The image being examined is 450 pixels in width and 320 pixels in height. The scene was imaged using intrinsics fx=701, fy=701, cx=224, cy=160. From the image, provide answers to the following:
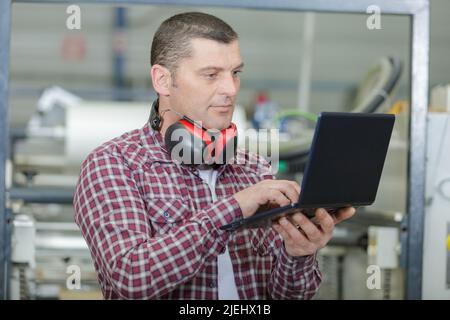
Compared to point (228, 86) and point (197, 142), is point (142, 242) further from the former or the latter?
point (228, 86)

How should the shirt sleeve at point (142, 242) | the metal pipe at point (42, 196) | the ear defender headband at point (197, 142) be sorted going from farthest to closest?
the metal pipe at point (42, 196) < the ear defender headband at point (197, 142) < the shirt sleeve at point (142, 242)

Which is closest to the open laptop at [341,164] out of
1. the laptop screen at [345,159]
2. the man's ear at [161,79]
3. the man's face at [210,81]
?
the laptop screen at [345,159]

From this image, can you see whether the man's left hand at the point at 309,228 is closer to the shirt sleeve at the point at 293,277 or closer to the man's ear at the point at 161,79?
the shirt sleeve at the point at 293,277

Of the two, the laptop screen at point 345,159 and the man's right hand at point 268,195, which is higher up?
the laptop screen at point 345,159

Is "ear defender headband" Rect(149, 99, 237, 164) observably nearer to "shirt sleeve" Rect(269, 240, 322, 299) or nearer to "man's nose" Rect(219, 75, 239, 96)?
"man's nose" Rect(219, 75, 239, 96)

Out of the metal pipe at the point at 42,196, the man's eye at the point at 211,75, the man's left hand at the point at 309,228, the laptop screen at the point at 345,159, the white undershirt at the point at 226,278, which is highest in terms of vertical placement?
A: the man's eye at the point at 211,75

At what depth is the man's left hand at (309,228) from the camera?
1200mm

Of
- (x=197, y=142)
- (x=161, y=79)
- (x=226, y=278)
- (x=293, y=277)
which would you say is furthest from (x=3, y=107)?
(x=293, y=277)

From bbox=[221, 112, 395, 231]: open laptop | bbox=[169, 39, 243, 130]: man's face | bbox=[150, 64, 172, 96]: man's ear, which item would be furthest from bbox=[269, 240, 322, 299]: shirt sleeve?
bbox=[150, 64, 172, 96]: man's ear

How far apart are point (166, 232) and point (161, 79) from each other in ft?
1.03

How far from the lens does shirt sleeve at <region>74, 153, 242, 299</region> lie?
1.19m

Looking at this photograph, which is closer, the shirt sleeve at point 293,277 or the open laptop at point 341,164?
the open laptop at point 341,164

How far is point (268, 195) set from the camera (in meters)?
1.16

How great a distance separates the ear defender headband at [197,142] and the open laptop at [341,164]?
8.3 inches
